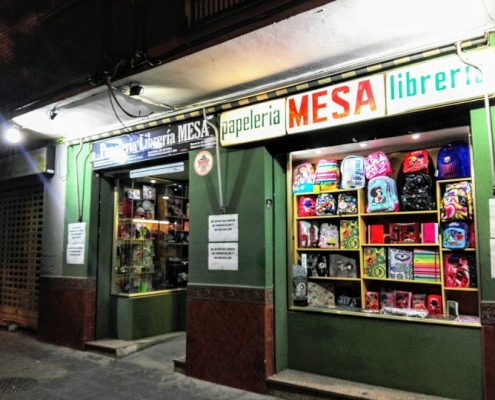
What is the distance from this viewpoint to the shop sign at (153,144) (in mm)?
6328

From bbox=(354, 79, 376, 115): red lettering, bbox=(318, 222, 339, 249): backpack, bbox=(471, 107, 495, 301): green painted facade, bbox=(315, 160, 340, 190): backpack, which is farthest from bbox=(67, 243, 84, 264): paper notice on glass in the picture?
bbox=(471, 107, 495, 301): green painted facade

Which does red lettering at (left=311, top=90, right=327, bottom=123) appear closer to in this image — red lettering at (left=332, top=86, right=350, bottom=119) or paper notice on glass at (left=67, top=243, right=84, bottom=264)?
red lettering at (left=332, top=86, right=350, bottom=119)

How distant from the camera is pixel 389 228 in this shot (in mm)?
6348

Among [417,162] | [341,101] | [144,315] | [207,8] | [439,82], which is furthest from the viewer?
[144,315]

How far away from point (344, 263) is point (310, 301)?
79 cm

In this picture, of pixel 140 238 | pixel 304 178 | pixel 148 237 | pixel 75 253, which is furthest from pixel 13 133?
pixel 304 178

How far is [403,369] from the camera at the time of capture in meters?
4.85

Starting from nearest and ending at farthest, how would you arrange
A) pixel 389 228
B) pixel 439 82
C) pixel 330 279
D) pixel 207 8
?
pixel 439 82 < pixel 207 8 < pixel 389 228 < pixel 330 279

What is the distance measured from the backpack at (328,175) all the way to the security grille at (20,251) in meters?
6.22

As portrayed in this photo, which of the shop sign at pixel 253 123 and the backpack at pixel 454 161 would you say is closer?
the shop sign at pixel 253 123

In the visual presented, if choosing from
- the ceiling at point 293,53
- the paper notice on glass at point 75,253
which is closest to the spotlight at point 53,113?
the ceiling at point 293,53

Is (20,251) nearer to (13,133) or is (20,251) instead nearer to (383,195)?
(13,133)

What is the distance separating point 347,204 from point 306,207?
0.68 metres

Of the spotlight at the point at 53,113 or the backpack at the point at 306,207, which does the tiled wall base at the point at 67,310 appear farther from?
the backpack at the point at 306,207
